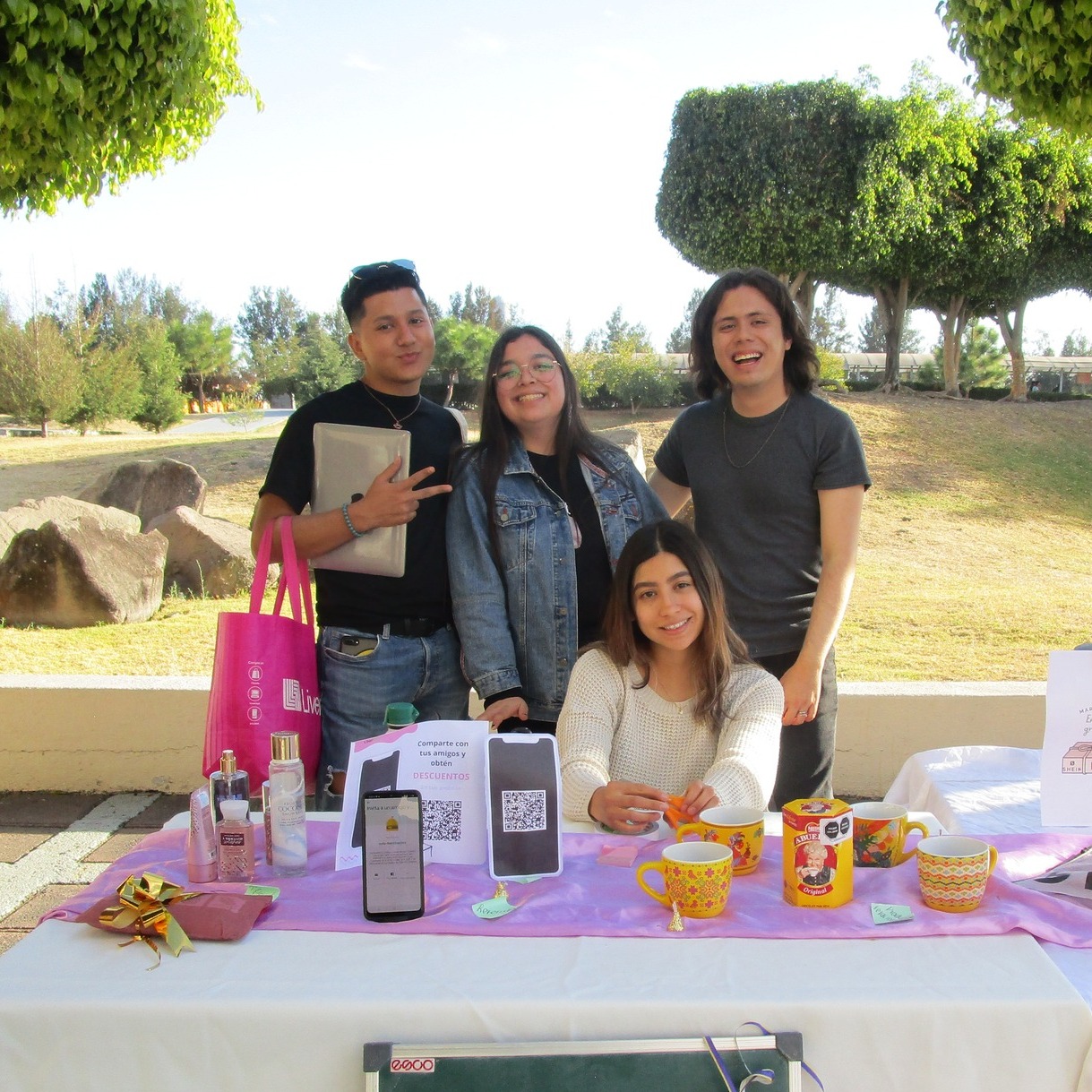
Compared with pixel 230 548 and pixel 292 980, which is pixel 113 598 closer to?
pixel 230 548

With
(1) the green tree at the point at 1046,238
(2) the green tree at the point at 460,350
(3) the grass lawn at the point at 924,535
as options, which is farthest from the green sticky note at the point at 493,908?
(2) the green tree at the point at 460,350

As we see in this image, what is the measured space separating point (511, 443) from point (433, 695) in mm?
618

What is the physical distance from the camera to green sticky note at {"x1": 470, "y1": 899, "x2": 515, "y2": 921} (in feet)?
5.21

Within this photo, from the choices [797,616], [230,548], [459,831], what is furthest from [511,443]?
[230,548]

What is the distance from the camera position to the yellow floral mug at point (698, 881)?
1.56 meters

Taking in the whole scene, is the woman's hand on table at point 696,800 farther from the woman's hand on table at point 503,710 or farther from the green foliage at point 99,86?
the green foliage at point 99,86

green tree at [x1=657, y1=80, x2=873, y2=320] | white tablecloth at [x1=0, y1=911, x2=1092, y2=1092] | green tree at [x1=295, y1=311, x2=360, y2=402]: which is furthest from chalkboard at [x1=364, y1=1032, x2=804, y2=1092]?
green tree at [x1=295, y1=311, x2=360, y2=402]

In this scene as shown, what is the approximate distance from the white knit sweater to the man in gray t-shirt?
0.92ft

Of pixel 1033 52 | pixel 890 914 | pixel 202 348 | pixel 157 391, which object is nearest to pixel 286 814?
pixel 890 914

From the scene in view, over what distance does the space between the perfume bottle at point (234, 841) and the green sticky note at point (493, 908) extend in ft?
1.35

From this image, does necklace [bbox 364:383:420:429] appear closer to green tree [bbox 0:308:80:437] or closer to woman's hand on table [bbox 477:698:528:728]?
woman's hand on table [bbox 477:698:528:728]

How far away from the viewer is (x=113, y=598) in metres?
6.64

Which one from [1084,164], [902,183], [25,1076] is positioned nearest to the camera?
[25,1076]

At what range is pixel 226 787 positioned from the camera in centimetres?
176
